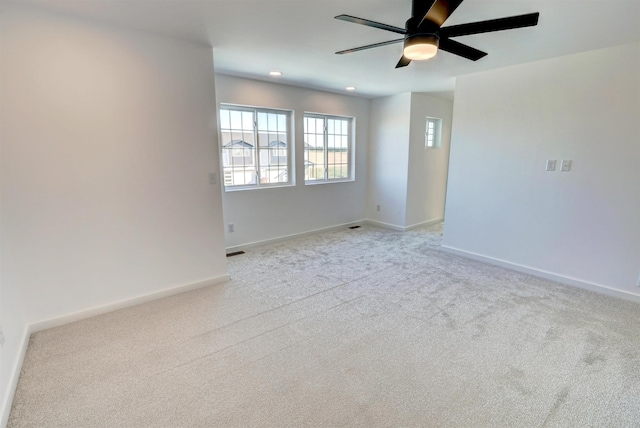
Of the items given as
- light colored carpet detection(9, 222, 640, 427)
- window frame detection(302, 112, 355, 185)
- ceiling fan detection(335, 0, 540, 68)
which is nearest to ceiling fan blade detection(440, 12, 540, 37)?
ceiling fan detection(335, 0, 540, 68)

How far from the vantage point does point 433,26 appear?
183cm

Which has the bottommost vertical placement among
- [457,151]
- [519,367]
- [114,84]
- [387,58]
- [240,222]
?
[519,367]

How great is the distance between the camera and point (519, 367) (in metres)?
1.99

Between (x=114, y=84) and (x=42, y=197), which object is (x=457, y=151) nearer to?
(x=114, y=84)

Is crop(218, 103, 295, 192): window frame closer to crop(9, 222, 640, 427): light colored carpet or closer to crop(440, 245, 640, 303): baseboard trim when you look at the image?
crop(9, 222, 640, 427): light colored carpet

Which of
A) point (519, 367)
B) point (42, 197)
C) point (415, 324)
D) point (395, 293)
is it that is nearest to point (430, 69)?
point (395, 293)

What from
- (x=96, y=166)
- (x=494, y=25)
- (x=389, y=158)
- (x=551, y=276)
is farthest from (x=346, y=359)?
(x=389, y=158)

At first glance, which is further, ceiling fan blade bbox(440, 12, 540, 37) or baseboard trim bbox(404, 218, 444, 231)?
baseboard trim bbox(404, 218, 444, 231)

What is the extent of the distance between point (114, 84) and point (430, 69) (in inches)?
124

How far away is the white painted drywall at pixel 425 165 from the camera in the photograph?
5160 millimetres

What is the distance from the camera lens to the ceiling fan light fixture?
6.18 ft

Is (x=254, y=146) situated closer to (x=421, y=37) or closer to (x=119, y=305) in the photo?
(x=119, y=305)

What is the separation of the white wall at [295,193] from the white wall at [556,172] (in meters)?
1.89

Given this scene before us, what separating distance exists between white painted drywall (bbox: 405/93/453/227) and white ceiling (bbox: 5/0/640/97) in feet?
5.07
